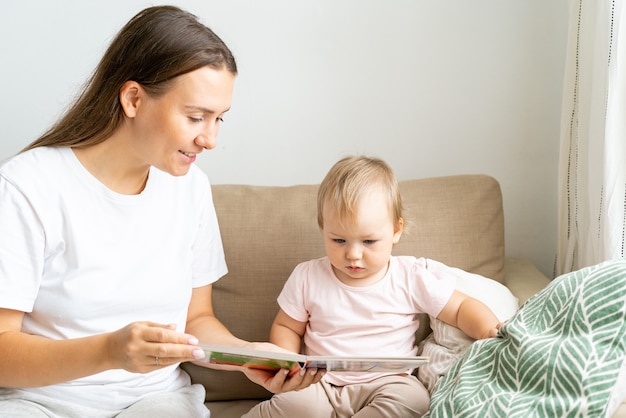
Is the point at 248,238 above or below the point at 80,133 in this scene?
below

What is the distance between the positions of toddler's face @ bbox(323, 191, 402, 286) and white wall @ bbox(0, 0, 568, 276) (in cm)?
58

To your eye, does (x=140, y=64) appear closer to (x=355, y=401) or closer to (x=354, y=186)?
(x=354, y=186)

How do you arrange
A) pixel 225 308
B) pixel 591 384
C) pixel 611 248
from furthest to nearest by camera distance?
pixel 225 308 < pixel 611 248 < pixel 591 384

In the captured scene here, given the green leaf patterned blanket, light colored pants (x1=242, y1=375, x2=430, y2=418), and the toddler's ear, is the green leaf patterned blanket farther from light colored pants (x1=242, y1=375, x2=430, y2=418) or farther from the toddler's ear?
the toddler's ear

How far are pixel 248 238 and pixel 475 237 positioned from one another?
60 cm

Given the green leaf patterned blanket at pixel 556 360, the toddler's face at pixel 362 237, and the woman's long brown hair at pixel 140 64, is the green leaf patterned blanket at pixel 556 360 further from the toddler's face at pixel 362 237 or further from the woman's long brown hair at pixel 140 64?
the woman's long brown hair at pixel 140 64

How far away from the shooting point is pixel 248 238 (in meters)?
1.99

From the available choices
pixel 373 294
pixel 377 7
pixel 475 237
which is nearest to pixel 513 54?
pixel 377 7

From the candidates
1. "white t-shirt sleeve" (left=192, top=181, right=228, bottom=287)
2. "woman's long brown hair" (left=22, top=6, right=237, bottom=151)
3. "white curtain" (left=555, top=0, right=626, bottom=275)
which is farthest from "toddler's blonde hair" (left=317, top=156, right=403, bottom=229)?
"white curtain" (left=555, top=0, right=626, bottom=275)

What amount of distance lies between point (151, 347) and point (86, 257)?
0.36 metres

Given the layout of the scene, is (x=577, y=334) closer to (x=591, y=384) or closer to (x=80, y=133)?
(x=591, y=384)

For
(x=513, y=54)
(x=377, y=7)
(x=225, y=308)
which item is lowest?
(x=225, y=308)

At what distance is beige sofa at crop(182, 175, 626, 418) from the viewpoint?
1.95 meters

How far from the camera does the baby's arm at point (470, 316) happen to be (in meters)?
1.70
